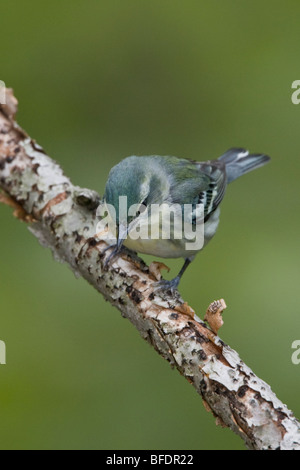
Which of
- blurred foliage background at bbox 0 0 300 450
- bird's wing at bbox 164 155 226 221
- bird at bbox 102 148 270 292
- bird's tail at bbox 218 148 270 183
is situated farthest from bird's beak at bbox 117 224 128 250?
bird's tail at bbox 218 148 270 183

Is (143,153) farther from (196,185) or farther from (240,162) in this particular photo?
(196,185)

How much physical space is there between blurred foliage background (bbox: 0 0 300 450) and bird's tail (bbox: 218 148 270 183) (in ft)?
0.46

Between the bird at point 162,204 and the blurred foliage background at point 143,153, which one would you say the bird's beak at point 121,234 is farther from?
the blurred foliage background at point 143,153

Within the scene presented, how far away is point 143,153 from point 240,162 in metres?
0.46

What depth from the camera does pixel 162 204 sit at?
190 cm

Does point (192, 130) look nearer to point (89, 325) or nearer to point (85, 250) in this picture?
point (89, 325)

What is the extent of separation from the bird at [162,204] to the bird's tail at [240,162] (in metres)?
0.21

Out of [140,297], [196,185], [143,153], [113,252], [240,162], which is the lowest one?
[140,297]

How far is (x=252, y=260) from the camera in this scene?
7.63 ft

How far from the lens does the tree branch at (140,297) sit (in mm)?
1320

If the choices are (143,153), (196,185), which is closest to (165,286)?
(196,185)

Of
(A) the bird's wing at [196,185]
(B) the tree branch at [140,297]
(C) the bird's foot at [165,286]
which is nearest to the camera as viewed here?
(B) the tree branch at [140,297]

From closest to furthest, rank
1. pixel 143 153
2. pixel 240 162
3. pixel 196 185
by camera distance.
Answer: pixel 196 185 → pixel 240 162 → pixel 143 153

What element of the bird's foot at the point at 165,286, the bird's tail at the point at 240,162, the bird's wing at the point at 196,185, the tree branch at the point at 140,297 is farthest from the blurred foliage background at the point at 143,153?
the bird's foot at the point at 165,286
